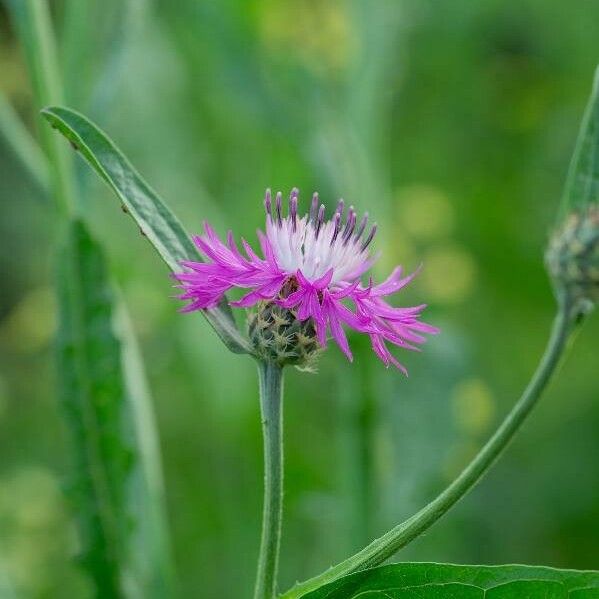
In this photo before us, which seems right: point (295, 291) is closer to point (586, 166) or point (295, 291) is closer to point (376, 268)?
point (586, 166)

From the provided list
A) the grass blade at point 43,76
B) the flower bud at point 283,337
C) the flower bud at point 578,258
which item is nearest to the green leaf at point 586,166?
the flower bud at point 578,258

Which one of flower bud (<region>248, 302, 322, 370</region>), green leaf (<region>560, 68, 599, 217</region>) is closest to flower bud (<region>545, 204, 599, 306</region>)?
green leaf (<region>560, 68, 599, 217</region>)

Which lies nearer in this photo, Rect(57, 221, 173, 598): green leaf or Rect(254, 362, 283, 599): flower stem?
Rect(254, 362, 283, 599): flower stem

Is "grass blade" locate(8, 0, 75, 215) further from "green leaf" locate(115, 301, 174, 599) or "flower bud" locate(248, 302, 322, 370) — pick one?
"flower bud" locate(248, 302, 322, 370)

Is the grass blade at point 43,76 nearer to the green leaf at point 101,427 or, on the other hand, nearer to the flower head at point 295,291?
the green leaf at point 101,427

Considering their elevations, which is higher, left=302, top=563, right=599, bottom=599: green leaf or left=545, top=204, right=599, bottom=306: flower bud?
left=545, top=204, right=599, bottom=306: flower bud

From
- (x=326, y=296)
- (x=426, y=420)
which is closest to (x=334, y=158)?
(x=426, y=420)
